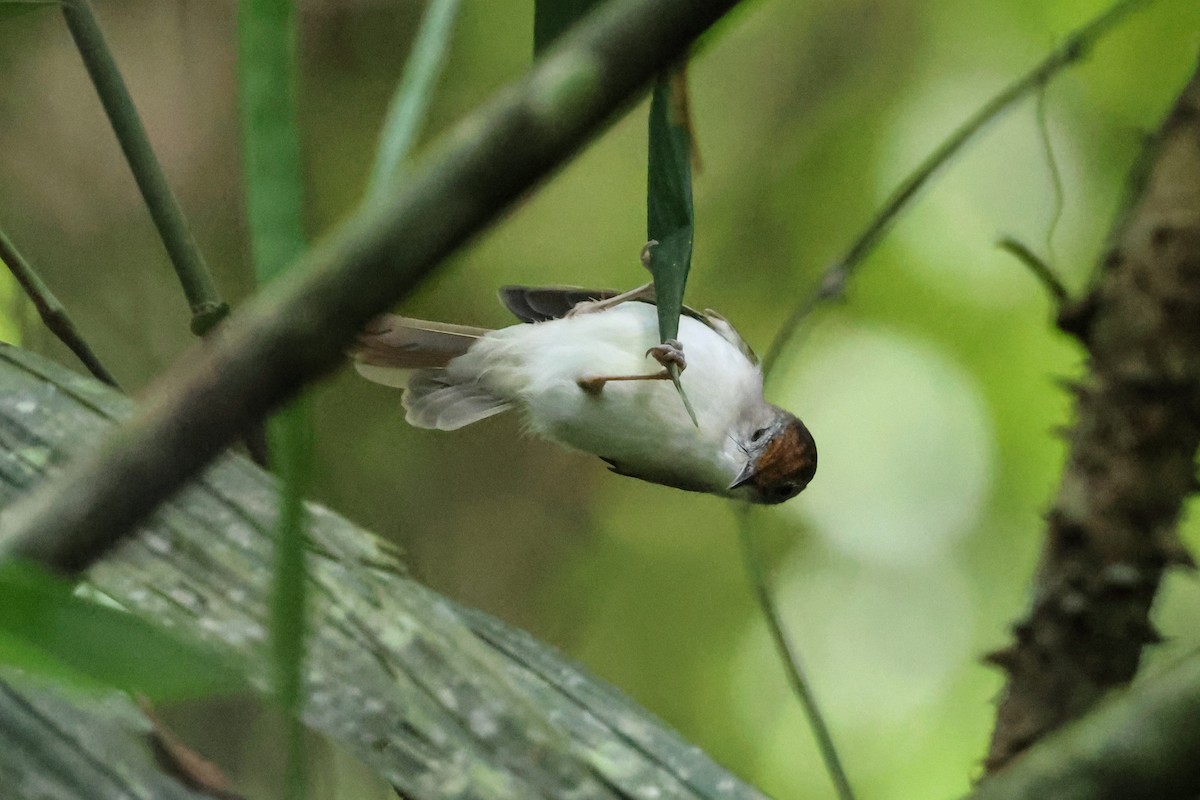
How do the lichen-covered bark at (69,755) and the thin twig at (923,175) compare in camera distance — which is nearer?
the lichen-covered bark at (69,755)

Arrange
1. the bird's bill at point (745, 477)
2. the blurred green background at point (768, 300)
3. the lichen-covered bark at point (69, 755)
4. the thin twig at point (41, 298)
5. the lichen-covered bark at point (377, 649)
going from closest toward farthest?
the lichen-covered bark at point (69, 755), the lichen-covered bark at point (377, 649), the thin twig at point (41, 298), the bird's bill at point (745, 477), the blurred green background at point (768, 300)

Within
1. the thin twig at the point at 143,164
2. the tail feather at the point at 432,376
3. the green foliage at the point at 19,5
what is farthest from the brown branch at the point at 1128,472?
the green foliage at the point at 19,5

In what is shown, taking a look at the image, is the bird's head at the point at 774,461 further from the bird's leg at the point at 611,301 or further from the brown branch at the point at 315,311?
the brown branch at the point at 315,311

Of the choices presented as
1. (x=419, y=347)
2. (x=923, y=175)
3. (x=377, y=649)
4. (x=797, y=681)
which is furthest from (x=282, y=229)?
(x=419, y=347)

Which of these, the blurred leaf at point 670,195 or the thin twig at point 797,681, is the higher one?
the thin twig at point 797,681

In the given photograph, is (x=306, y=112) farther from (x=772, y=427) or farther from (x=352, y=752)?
(x=352, y=752)

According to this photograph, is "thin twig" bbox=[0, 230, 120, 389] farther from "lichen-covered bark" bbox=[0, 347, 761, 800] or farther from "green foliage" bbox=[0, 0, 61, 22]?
"green foliage" bbox=[0, 0, 61, 22]
